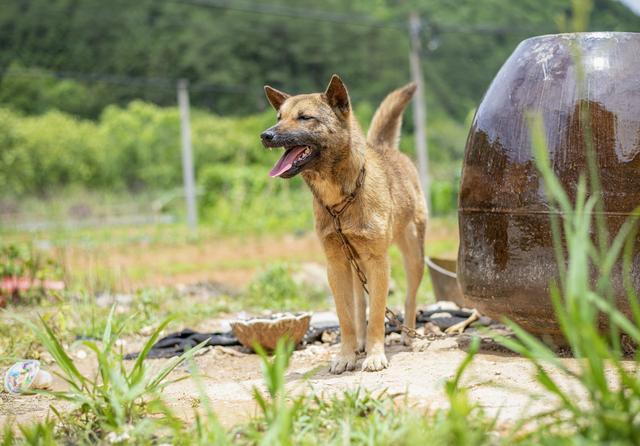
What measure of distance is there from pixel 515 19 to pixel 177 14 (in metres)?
23.5

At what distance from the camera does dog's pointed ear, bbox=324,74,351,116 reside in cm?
529

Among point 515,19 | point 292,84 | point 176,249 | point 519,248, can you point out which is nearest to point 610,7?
point 519,248

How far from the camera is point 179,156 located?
43.8 m

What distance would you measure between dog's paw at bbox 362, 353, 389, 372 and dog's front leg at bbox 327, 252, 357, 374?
0.71 ft

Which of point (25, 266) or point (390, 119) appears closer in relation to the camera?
point (390, 119)

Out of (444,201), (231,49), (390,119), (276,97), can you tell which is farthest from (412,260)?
(231,49)

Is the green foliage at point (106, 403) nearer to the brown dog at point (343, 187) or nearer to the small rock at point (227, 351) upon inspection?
the brown dog at point (343, 187)

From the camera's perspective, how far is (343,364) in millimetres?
5395

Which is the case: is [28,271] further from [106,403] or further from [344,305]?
[106,403]

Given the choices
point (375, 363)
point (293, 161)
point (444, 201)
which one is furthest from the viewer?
point (444, 201)

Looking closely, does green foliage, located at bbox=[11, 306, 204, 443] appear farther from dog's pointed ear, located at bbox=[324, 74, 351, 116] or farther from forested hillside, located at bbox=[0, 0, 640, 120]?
forested hillside, located at bbox=[0, 0, 640, 120]

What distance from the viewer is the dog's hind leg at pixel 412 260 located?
6426 millimetres

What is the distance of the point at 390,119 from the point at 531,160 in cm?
205

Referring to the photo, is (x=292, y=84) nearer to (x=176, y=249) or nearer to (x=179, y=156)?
(x=179, y=156)
